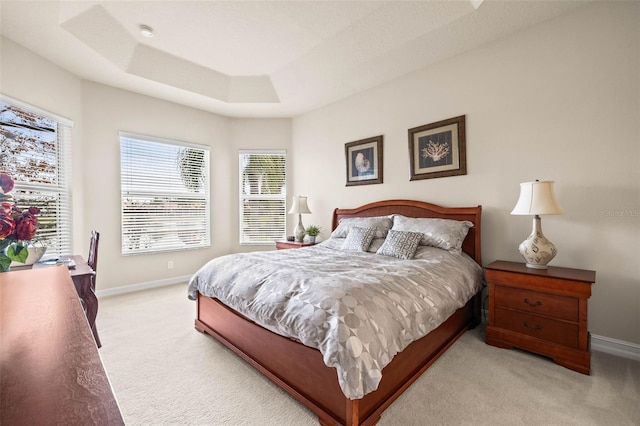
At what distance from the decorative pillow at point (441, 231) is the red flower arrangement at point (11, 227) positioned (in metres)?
2.85

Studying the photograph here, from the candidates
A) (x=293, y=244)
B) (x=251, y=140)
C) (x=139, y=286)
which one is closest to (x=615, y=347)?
(x=293, y=244)

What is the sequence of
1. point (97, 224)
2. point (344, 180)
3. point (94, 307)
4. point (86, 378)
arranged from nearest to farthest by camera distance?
point (86, 378) → point (94, 307) → point (97, 224) → point (344, 180)

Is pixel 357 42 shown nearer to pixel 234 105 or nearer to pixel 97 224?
pixel 234 105

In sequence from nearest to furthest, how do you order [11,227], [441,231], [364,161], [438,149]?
[11,227], [441,231], [438,149], [364,161]

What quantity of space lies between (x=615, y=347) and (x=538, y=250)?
39.9 inches

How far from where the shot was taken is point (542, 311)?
2.26 meters

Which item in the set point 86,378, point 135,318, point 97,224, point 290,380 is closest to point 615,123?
point 290,380

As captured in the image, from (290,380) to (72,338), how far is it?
4.80 ft

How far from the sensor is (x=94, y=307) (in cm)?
223

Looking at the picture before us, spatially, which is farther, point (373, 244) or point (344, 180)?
point (344, 180)

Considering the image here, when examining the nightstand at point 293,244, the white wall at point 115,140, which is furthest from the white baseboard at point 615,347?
the white wall at point 115,140

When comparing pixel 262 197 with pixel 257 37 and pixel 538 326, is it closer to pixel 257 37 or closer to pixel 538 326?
pixel 257 37

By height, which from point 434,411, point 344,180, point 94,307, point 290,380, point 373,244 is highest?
point 344,180

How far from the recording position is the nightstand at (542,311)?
2094 millimetres
